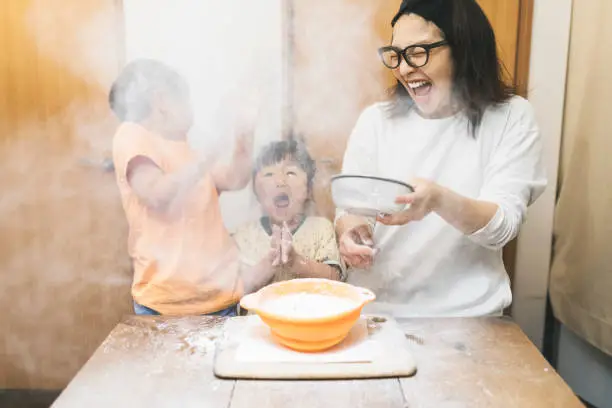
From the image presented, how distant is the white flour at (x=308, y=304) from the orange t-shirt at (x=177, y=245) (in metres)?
0.27

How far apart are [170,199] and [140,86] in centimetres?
29

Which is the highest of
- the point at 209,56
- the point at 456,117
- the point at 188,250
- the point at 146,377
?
the point at 209,56

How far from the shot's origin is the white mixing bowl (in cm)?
137

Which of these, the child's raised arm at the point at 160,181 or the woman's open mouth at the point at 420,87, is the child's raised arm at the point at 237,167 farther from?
the woman's open mouth at the point at 420,87

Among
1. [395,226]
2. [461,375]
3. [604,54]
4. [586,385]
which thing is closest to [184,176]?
[395,226]

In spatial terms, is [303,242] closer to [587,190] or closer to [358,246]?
[358,246]

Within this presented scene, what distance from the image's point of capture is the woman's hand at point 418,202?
4.45 feet

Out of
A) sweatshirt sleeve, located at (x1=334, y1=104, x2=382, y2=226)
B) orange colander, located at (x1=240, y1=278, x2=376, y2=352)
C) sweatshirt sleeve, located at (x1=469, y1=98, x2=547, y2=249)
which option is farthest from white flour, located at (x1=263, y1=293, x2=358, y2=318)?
sweatshirt sleeve, located at (x1=469, y1=98, x2=547, y2=249)

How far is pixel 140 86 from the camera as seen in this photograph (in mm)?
1485

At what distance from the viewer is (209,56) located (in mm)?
1471

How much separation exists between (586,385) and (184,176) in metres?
1.27

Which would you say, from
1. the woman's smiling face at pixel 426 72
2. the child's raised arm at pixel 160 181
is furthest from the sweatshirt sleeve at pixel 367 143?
the child's raised arm at pixel 160 181

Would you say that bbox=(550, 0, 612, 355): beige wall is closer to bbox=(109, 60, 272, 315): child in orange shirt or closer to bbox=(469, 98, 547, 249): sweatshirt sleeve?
bbox=(469, 98, 547, 249): sweatshirt sleeve

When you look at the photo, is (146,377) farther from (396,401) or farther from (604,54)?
(604,54)
